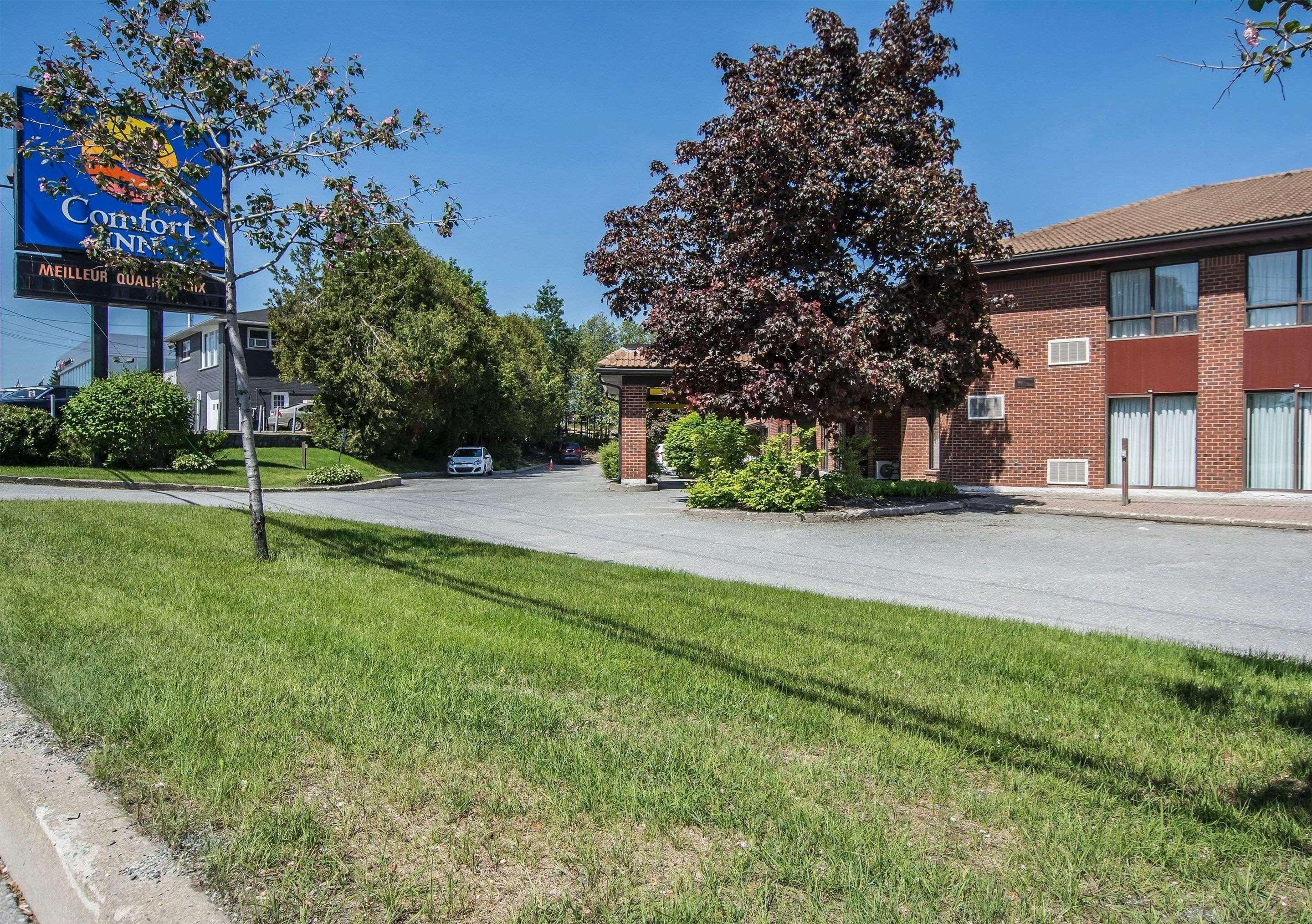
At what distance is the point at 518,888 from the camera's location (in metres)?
2.62

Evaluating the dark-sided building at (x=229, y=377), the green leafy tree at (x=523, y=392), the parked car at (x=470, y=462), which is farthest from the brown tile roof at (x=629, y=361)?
the dark-sided building at (x=229, y=377)

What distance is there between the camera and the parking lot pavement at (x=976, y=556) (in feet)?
25.2

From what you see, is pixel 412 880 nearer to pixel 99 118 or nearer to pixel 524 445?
pixel 99 118

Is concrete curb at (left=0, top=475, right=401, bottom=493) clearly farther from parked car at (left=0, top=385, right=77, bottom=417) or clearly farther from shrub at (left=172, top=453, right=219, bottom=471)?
parked car at (left=0, top=385, right=77, bottom=417)

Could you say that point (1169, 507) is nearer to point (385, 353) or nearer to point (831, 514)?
point (831, 514)

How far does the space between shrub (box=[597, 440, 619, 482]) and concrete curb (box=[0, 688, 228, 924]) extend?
26011 millimetres

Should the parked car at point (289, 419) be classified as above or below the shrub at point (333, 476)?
above

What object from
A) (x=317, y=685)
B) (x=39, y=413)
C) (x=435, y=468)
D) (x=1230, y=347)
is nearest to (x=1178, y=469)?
(x=1230, y=347)

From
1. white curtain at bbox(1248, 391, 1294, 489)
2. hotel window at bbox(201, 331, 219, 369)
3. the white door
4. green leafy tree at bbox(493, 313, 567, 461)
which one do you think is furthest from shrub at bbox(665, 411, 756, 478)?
hotel window at bbox(201, 331, 219, 369)

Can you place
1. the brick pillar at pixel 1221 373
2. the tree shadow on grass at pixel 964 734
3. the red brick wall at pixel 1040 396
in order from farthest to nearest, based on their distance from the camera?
the red brick wall at pixel 1040 396, the brick pillar at pixel 1221 373, the tree shadow on grass at pixel 964 734

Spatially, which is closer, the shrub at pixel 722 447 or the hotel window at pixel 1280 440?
the hotel window at pixel 1280 440

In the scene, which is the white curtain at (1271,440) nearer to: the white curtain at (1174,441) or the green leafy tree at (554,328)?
the white curtain at (1174,441)

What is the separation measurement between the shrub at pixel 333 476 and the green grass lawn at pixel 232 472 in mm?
395

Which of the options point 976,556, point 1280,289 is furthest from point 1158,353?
point 976,556
